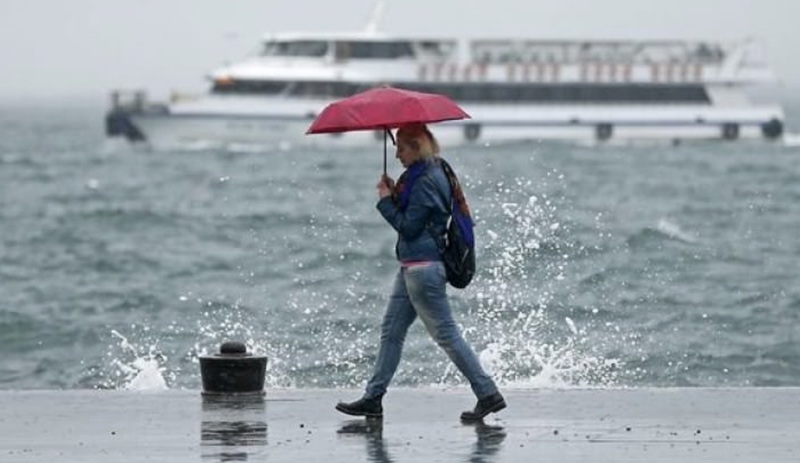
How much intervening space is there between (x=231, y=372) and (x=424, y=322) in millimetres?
1532

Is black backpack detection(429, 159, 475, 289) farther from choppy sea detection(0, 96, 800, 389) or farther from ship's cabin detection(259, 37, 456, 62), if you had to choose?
ship's cabin detection(259, 37, 456, 62)

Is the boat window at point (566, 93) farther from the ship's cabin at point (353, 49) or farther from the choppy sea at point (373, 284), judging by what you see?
the choppy sea at point (373, 284)

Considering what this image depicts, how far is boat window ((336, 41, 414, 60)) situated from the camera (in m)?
92.1

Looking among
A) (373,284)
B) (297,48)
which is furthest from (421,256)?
(297,48)

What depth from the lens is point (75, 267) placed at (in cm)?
3644

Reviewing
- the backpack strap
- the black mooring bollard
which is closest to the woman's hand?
the backpack strap

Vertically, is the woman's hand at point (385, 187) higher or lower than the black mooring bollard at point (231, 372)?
higher

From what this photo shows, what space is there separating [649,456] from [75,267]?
2572 centimetres

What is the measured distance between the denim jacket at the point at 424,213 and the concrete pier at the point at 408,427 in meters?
0.86

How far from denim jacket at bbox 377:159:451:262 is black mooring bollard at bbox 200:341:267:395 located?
5.66 ft

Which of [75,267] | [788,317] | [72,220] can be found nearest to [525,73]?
[72,220]

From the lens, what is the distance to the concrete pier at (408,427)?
451 inches

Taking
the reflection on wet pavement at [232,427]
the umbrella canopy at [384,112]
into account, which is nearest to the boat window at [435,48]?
the reflection on wet pavement at [232,427]

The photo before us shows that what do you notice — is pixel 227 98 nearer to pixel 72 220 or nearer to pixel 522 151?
pixel 522 151
